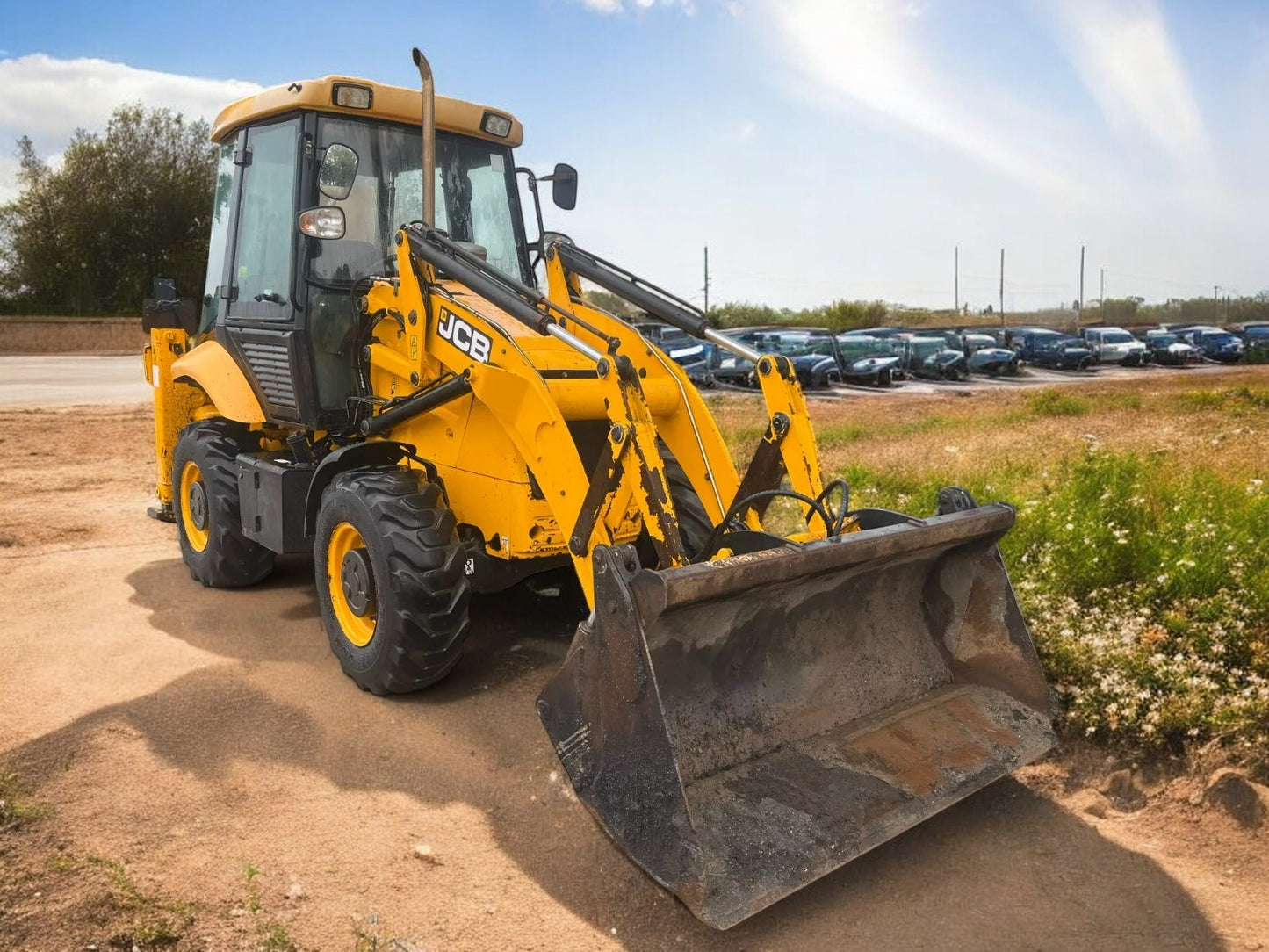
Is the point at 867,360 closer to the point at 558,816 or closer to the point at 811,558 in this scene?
the point at 811,558

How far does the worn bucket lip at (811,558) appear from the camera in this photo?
3547mm

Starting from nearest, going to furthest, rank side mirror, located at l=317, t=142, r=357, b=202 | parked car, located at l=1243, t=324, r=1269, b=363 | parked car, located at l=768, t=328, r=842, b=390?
side mirror, located at l=317, t=142, r=357, b=202 < parked car, located at l=768, t=328, r=842, b=390 < parked car, located at l=1243, t=324, r=1269, b=363

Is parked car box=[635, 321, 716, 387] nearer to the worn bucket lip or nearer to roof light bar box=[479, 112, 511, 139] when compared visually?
roof light bar box=[479, 112, 511, 139]

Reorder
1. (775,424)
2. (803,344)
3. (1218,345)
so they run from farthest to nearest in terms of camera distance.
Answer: (1218,345) → (803,344) → (775,424)

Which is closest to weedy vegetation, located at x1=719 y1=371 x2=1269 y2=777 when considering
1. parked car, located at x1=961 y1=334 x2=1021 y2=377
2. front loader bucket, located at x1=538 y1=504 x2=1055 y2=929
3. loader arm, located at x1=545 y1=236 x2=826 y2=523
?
front loader bucket, located at x1=538 y1=504 x2=1055 y2=929

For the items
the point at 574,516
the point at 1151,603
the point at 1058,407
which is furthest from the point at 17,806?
the point at 1058,407

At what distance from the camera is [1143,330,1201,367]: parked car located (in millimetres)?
35281

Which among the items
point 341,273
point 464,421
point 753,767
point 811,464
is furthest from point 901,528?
point 341,273

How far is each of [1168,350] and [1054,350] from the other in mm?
4739

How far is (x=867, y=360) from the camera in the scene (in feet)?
88.5

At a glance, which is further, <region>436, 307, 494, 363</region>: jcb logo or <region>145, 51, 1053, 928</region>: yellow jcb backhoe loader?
<region>436, 307, 494, 363</region>: jcb logo

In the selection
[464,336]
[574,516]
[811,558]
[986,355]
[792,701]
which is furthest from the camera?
[986,355]

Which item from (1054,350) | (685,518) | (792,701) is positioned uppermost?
(1054,350)

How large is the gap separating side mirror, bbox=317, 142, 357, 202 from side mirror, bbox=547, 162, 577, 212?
3.98ft
